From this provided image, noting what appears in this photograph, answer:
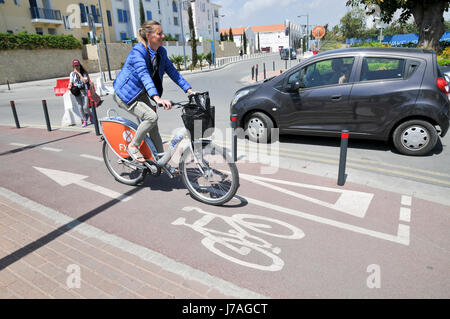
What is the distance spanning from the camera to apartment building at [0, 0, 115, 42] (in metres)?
34.1

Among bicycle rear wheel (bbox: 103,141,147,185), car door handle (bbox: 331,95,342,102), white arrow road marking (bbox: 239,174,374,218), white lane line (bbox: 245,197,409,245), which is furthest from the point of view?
car door handle (bbox: 331,95,342,102)

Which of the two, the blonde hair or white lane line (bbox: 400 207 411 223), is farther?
the blonde hair

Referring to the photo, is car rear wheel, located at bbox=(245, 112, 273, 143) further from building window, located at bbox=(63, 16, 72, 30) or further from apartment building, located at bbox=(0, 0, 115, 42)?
building window, located at bbox=(63, 16, 72, 30)

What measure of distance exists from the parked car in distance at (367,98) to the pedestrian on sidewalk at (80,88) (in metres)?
5.59

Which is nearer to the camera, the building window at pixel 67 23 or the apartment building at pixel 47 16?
the apartment building at pixel 47 16

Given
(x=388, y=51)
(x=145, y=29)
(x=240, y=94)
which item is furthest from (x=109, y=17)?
(x=145, y=29)

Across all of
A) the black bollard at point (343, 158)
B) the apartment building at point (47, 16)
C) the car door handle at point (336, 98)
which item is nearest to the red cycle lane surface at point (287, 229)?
the black bollard at point (343, 158)

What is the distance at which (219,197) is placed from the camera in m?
4.20

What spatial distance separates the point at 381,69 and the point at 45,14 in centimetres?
4231

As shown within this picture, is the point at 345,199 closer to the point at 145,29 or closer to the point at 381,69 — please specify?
the point at 381,69

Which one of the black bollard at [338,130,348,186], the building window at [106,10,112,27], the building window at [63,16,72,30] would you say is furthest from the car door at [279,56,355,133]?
the building window at [106,10,112,27]

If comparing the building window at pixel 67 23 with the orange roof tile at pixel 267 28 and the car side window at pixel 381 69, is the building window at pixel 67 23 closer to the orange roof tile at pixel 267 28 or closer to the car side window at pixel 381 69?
the car side window at pixel 381 69

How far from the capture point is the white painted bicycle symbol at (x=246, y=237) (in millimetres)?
3072

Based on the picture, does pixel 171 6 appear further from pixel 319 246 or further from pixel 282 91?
pixel 319 246
